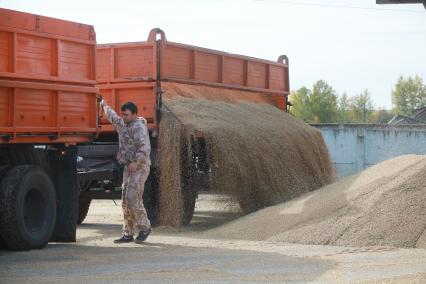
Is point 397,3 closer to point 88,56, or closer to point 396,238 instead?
point 396,238

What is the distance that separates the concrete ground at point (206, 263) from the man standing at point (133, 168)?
0.28 metres

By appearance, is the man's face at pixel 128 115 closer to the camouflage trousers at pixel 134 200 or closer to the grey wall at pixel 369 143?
the camouflage trousers at pixel 134 200

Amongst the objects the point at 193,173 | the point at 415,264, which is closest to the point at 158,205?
the point at 193,173

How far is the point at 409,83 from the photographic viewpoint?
257ft

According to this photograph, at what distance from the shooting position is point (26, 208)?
9750 millimetres

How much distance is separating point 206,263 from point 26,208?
260cm

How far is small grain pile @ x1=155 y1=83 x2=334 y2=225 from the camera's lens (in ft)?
40.1

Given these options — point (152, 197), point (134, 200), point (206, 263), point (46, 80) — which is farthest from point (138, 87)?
point (206, 263)

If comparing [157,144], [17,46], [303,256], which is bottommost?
[303,256]

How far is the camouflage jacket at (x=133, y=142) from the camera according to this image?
10352 millimetres

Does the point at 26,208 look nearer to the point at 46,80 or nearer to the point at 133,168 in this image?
the point at 133,168

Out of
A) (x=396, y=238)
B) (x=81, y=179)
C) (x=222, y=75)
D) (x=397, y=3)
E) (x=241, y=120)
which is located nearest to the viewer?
(x=397, y=3)

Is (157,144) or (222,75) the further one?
(222,75)

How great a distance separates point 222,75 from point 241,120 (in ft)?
4.16
